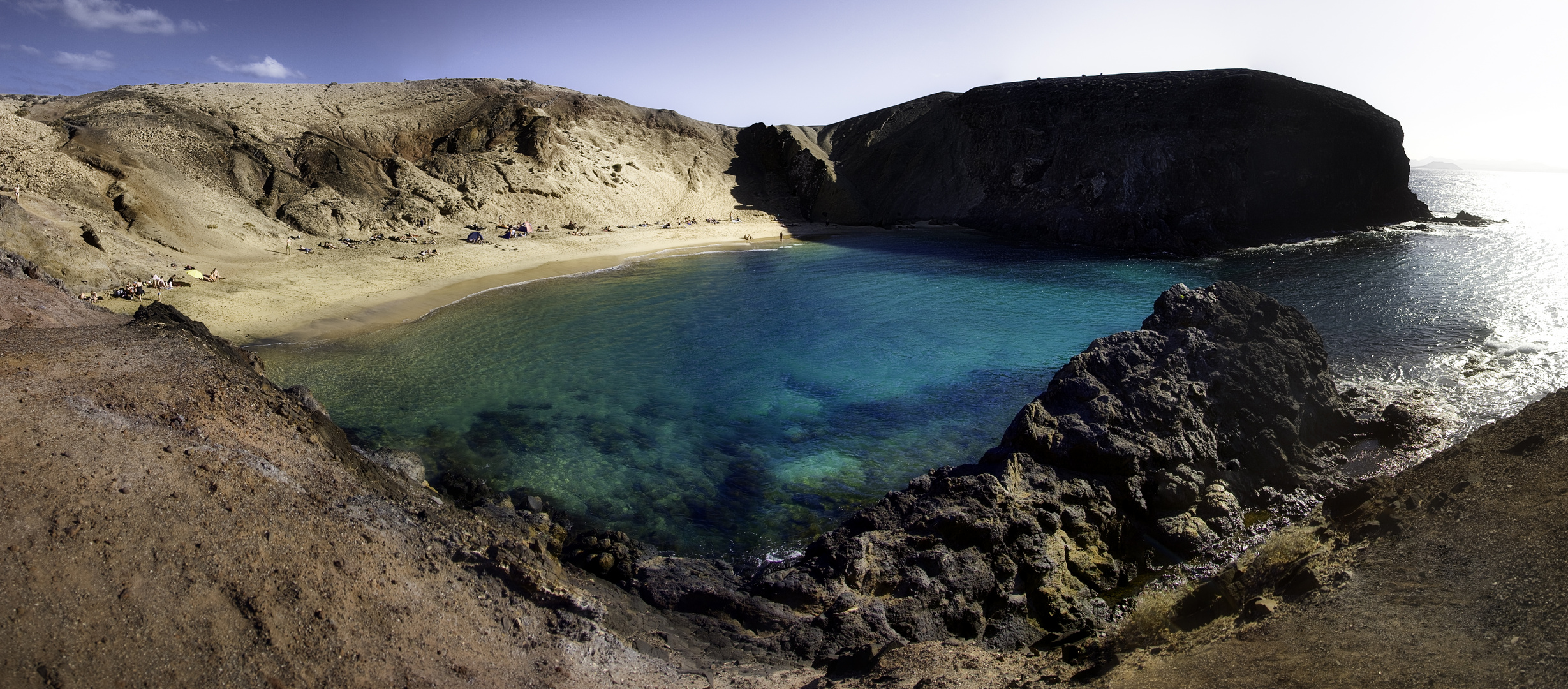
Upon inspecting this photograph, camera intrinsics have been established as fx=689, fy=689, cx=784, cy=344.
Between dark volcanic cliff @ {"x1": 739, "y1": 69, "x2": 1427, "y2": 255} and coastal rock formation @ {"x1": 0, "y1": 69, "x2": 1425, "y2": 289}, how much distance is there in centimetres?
12

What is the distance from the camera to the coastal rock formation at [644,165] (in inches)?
989

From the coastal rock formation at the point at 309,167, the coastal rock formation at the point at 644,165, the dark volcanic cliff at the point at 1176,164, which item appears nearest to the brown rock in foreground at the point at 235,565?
the coastal rock formation at the point at 309,167

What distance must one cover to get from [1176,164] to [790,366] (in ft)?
111

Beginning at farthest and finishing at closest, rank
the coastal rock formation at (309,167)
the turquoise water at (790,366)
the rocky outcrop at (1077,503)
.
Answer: the coastal rock formation at (309,167)
the turquoise water at (790,366)
the rocky outcrop at (1077,503)

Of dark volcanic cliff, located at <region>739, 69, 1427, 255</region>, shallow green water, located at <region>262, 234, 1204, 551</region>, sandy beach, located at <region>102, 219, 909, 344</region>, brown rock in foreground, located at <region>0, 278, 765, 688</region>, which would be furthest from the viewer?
dark volcanic cliff, located at <region>739, 69, 1427, 255</region>

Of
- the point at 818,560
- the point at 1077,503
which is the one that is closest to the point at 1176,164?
the point at 1077,503

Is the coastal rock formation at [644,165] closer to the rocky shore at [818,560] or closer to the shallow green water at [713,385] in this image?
the shallow green water at [713,385]

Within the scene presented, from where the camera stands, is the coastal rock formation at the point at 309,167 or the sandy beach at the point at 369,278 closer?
the sandy beach at the point at 369,278

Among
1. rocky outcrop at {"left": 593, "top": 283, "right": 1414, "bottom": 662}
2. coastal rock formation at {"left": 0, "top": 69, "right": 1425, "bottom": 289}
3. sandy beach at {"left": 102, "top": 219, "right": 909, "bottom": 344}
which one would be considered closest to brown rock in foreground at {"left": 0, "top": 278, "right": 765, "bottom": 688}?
rocky outcrop at {"left": 593, "top": 283, "right": 1414, "bottom": 662}

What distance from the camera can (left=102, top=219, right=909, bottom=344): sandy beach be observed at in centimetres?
2012

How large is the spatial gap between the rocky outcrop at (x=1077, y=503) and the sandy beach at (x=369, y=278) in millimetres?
16757

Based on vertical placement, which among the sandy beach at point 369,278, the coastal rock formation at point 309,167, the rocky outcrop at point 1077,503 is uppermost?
the coastal rock formation at point 309,167

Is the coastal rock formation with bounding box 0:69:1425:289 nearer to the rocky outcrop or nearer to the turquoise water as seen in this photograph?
the turquoise water

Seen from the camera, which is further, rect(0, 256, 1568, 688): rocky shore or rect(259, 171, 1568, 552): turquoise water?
rect(259, 171, 1568, 552): turquoise water
